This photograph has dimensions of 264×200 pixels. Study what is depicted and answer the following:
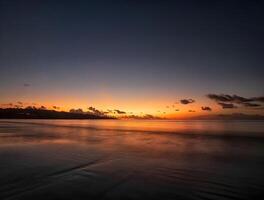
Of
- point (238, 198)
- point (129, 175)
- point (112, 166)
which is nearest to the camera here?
point (238, 198)

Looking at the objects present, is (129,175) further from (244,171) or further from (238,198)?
(244,171)

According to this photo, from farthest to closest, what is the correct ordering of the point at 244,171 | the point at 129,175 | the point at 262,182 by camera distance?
the point at 244,171 → the point at 129,175 → the point at 262,182

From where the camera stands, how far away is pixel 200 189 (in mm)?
7145

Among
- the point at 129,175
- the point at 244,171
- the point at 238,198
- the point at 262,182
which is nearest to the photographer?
the point at 238,198

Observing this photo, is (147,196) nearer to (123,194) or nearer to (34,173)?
(123,194)

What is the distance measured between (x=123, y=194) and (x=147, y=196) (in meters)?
0.65

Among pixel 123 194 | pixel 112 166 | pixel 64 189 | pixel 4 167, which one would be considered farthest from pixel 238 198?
pixel 4 167

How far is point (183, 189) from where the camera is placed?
23.6ft

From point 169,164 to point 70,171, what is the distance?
15.1 feet

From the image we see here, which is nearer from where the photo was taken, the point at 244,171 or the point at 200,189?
the point at 200,189

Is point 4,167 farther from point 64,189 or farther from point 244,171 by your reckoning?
point 244,171

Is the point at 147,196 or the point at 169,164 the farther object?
the point at 169,164

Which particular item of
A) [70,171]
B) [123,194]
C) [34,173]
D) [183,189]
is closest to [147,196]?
[123,194]

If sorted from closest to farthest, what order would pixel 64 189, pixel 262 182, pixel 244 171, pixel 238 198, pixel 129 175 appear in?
pixel 238 198, pixel 64 189, pixel 262 182, pixel 129 175, pixel 244 171
